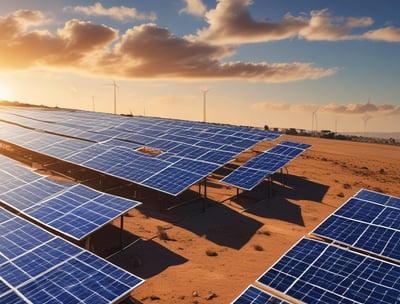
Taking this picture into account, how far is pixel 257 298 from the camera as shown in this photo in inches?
532

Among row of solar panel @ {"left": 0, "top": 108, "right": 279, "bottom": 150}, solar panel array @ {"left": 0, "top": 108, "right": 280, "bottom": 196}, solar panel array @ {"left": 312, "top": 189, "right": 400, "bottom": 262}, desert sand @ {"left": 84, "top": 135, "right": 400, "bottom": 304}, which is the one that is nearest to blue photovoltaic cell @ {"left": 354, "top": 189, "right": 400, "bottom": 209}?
solar panel array @ {"left": 312, "top": 189, "right": 400, "bottom": 262}

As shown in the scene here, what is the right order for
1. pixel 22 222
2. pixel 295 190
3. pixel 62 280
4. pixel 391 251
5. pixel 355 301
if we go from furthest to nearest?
pixel 295 190 < pixel 22 222 < pixel 391 251 < pixel 62 280 < pixel 355 301

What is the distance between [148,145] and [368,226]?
30.4m

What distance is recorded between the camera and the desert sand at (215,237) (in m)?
20.7

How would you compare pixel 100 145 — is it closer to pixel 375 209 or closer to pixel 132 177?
pixel 132 177

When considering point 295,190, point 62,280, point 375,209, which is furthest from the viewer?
point 295,190

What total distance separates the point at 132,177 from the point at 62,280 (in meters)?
18.4

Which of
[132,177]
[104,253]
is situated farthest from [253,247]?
[132,177]

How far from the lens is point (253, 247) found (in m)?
26.2

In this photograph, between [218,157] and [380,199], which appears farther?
[218,157]

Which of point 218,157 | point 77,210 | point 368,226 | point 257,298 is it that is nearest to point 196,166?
point 218,157

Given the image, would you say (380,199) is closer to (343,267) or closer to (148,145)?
(343,267)

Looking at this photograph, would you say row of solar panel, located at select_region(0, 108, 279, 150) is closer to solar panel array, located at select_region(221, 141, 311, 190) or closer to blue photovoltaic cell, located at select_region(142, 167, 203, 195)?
solar panel array, located at select_region(221, 141, 311, 190)

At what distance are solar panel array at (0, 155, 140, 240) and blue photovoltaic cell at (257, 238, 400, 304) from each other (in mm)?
10699
